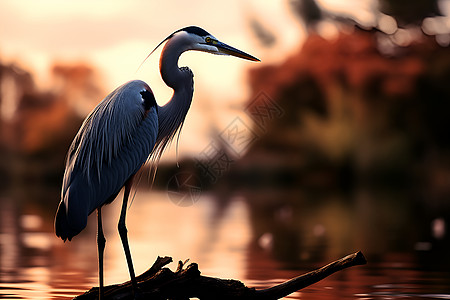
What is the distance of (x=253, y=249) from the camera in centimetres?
1095

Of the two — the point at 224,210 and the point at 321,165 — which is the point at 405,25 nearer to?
the point at 321,165

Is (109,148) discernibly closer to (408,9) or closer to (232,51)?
(232,51)

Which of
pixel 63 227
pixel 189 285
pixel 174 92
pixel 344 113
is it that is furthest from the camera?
pixel 344 113

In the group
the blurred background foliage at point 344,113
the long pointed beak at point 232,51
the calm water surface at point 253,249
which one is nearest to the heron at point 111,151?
the long pointed beak at point 232,51

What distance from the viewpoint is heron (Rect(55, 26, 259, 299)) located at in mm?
6027

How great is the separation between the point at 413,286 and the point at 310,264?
6.22ft

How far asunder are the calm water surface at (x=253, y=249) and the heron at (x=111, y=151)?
3.54ft

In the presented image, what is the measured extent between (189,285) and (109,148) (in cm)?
117

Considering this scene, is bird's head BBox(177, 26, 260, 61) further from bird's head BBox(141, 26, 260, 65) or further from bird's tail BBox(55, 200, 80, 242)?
bird's tail BBox(55, 200, 80, 242)

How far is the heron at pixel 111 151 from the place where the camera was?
603 cm

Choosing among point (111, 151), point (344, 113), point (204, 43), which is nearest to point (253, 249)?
point (204, 43)

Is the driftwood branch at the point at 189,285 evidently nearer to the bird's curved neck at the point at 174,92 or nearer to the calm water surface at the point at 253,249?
the calm water surface at the point at 253,249

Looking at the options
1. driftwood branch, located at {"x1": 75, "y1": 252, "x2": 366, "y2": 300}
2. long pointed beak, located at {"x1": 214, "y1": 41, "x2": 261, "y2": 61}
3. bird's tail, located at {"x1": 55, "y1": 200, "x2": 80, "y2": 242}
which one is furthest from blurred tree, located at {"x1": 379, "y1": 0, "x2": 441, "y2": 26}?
bird's tail, located at {"x1": 55, "y1": 200, "x2": 80, "y2": 242}

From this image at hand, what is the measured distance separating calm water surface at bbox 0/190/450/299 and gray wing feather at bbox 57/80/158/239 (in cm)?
114
